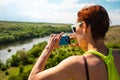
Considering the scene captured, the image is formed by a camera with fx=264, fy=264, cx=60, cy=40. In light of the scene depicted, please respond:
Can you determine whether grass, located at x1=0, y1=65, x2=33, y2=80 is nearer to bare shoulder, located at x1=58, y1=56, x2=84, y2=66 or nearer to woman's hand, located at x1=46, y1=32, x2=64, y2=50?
woman's hand, located at x1=46, y1=32, x2=64, y2=50

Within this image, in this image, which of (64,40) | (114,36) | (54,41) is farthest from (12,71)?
(54,41)

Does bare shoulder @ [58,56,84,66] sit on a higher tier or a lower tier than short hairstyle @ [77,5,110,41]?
lower

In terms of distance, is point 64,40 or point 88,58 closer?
point 88,58

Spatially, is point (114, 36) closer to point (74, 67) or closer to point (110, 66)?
point (110, 66)

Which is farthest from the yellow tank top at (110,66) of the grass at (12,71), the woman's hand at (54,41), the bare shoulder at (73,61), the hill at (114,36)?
the hill at (114,36)

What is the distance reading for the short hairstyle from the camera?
153 centimetres

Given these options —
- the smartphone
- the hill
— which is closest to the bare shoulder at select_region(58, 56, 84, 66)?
the smartphone

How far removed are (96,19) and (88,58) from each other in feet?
0.78

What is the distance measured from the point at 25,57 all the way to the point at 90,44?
44.0 metres

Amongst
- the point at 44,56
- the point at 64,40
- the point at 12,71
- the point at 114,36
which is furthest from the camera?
the point at 114,36

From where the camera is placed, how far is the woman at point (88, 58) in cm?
137

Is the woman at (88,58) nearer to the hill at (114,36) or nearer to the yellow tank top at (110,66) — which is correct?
the yellow tank top at (110,66)

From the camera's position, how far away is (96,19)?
1.52 m

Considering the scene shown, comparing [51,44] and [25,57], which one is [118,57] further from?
[25,57]
